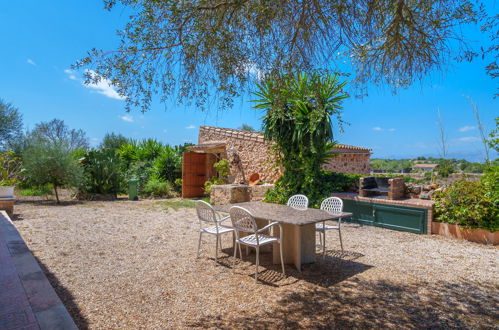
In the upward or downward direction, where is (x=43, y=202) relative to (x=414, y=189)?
downward

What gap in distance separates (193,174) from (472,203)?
933 centimetres

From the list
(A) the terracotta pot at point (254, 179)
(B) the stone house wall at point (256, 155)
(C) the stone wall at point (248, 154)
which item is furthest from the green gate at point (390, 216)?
(A) the terracotta pot at point (254, 179)

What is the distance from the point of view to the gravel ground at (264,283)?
285 cm

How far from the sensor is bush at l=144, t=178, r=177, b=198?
1248 centimetres

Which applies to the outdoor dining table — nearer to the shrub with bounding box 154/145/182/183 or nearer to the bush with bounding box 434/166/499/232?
the bush with bounding box 434/166/499/232

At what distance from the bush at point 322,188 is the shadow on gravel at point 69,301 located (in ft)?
18.0

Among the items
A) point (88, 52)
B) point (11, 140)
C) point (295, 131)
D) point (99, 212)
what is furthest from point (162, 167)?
point (88, 52)

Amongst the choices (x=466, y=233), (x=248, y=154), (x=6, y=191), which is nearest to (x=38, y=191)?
(x=6, y=191)

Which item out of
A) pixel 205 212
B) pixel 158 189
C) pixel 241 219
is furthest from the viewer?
pixel 158 189

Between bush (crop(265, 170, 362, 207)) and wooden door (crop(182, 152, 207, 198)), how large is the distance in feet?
Result: 15.3

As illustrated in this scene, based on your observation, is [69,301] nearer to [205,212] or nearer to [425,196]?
[205,212]

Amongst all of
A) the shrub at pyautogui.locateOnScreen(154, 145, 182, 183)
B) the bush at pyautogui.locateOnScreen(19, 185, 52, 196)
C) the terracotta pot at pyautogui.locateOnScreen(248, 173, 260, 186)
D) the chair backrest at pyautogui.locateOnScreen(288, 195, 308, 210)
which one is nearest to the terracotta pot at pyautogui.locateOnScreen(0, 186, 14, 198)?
the bush at pyautogui.locateOnScreen(19, 185, 52, 196)

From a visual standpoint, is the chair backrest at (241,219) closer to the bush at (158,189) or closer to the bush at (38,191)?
the bush at (38,191)

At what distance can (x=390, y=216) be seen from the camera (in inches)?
262
